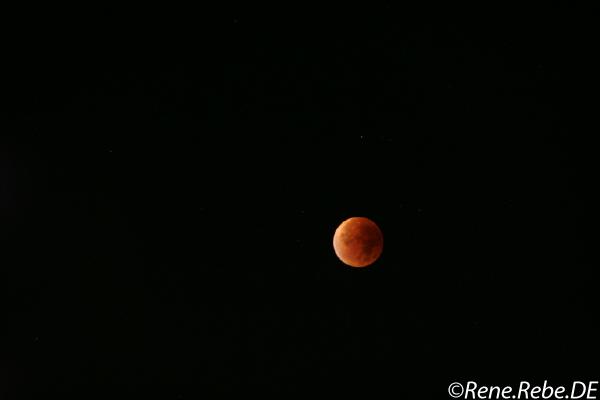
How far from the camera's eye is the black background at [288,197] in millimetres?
1445

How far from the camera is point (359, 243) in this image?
1.30 m

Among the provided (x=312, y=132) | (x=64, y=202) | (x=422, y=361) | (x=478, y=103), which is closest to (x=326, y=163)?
(x=312, y=132)

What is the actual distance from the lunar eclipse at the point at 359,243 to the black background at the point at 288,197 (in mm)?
140

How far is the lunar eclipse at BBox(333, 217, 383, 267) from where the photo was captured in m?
1.30

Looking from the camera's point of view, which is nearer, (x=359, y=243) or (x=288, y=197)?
(x=359, y=243)

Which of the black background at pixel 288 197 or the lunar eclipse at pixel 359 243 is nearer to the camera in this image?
the lunar eclipse at pixel 359 243

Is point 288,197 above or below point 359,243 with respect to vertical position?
above

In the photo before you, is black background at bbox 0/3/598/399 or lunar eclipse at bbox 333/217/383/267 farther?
black background at bbox 0/3/598/399

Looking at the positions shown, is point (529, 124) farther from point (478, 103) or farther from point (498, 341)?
point (498, 341)

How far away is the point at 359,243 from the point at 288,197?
0.24 metres

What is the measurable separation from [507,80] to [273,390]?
32.7 inches

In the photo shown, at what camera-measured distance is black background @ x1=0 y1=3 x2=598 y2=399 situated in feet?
4.74

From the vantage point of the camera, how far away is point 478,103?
1.45 m

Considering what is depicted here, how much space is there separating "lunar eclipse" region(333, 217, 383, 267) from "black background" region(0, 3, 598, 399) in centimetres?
14
